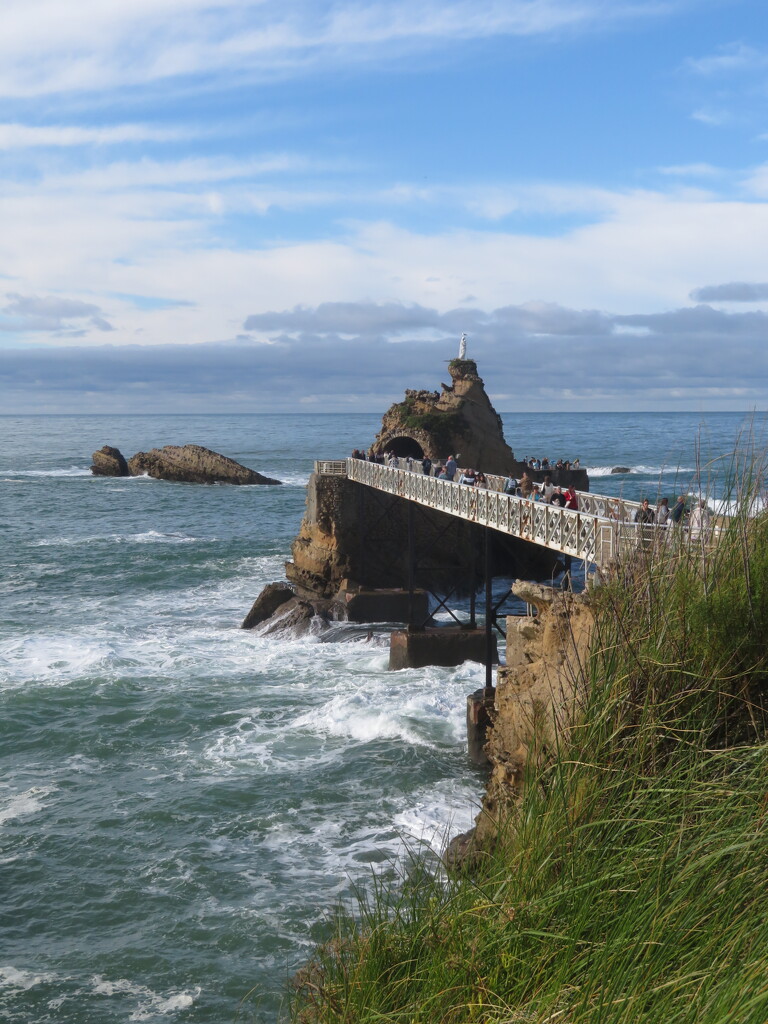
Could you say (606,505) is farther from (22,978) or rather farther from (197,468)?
(197,468)

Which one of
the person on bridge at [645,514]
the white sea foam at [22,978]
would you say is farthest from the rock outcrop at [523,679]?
the white sea foam at [22,978]

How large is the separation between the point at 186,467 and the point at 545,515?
6365 cm

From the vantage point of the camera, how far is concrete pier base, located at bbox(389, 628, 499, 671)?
71.0 ft

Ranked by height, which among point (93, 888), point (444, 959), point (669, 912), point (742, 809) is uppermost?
point (742, 809)

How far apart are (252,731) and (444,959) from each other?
13.0 m

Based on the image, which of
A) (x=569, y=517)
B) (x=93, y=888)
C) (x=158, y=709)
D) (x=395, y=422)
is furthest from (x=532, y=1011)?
(x=395, y=422)

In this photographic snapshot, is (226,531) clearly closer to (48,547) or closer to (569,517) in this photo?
(48,547)

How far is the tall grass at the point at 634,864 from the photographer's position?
13.0ft

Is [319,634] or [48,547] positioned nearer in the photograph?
[319,634]

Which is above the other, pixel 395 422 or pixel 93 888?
pixel 395 422

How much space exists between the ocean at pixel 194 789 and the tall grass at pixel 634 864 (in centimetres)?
113

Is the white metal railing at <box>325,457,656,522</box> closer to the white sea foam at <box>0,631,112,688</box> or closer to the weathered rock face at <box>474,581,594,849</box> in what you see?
the weathered rock face at <box>474,581,594,849</box>

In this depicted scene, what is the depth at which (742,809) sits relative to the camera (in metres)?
4.56

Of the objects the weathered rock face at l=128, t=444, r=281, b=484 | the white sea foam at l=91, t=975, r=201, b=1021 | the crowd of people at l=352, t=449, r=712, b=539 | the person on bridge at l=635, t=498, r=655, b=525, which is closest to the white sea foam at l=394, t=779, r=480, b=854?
the white sea foam at l=91, t=975, r=201, b=1021
